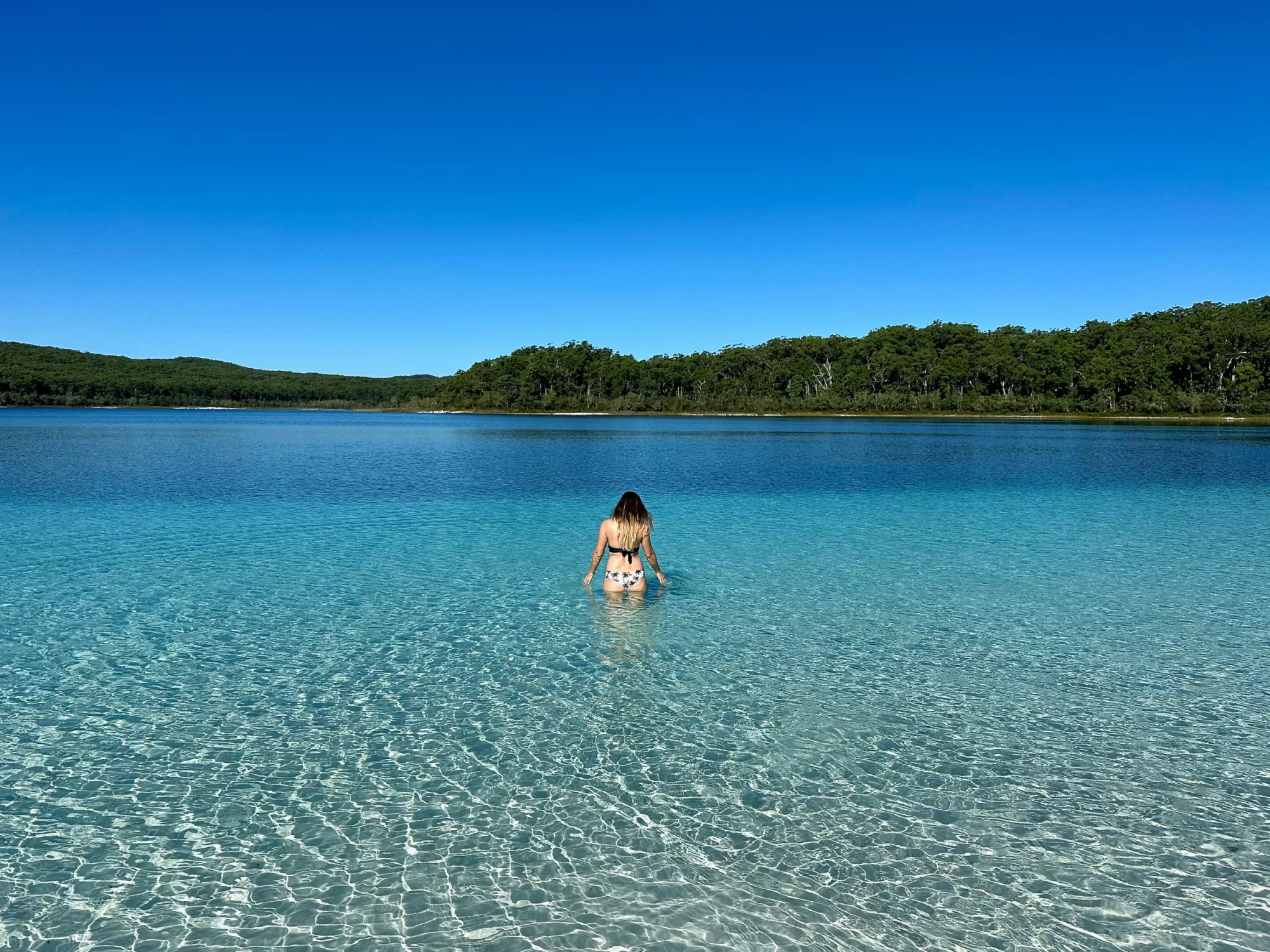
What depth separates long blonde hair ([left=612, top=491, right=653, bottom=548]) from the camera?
38.8 feet

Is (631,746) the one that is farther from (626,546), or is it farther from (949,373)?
(949,373)

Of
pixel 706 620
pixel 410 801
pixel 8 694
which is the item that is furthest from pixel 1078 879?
pixel 8 694

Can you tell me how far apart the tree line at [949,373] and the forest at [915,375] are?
24cm

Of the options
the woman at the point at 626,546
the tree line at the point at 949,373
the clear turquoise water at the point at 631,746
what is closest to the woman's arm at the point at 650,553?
the woman at the point at 626,546

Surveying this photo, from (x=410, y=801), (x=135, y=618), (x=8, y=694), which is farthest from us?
(x=135, y=618)

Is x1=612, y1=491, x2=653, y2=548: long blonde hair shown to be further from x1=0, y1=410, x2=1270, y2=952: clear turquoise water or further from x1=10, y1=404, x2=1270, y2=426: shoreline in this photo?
x1=10, y1=404, x2=1270, y2=426: shoreline

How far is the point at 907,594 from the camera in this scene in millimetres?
12844

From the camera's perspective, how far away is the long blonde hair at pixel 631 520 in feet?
38.8

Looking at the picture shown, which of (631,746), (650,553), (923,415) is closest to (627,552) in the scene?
(650,553)

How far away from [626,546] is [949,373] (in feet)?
459

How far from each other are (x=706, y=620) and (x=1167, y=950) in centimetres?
714

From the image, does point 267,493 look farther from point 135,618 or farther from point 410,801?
point 410,801

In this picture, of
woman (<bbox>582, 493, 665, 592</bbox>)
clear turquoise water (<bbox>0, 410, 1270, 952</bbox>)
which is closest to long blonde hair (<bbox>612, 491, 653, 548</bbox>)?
woman (<bbox>582, 493, 665, 592</bbox>)

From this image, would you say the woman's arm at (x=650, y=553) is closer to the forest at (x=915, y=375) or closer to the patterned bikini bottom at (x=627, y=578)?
the patterned bikini bottom at (x=627, y=578)
